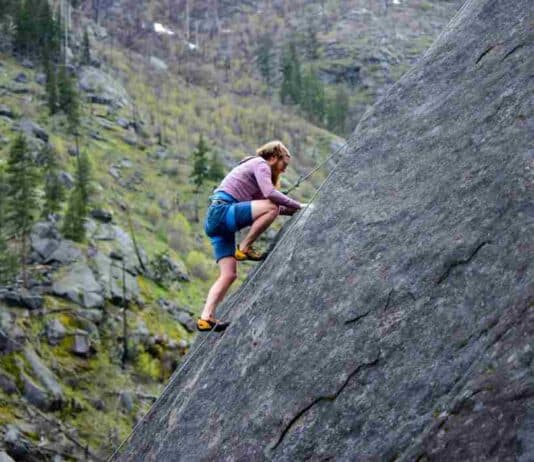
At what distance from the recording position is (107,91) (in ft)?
205

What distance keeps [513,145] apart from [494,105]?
2.02ft

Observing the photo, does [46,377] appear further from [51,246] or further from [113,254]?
[113,254]

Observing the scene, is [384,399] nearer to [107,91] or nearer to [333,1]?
[107,91]

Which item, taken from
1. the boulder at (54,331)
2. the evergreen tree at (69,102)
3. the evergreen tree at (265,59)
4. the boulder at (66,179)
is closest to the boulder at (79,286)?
the boulder at (54,331)

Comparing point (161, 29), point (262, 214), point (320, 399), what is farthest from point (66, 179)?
point (161, 29)

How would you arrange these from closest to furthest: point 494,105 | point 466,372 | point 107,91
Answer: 1. point 466,372
2. point 494,105
3. point 107,91

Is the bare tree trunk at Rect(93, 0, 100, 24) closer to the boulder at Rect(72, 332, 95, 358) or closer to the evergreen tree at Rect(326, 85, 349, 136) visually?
the evergreen tree at Rect(326, 85, 349, 136)

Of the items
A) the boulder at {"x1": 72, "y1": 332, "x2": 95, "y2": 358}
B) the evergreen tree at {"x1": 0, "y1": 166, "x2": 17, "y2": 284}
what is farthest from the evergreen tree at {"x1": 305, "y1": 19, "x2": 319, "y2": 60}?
the boulder at {"x1": 72, "y1": 332, "x2": 95, "y2": 358}

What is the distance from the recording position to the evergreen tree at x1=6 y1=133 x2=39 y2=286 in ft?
98.9

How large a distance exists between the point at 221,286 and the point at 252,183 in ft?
3.71

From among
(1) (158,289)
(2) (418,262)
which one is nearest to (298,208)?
(2) (418,262)

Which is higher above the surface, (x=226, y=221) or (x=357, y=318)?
(x=226, y=221)

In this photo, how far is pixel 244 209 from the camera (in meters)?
7.08

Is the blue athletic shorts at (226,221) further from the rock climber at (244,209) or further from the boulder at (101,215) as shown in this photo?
the boulder at (101,215)
